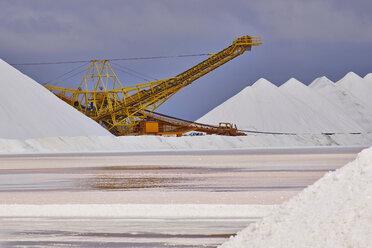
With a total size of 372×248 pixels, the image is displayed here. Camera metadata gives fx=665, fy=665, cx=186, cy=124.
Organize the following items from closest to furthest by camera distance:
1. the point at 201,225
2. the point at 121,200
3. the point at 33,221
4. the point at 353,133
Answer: the point at 201,225 → the point at 33,221 → the point at 121,200 → the point at 353,133

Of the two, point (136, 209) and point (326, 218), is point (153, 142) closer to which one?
point (136, 209)

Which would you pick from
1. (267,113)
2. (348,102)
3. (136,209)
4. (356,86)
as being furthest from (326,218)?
(356,86)

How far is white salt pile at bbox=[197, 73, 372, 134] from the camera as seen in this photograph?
63.8 meters

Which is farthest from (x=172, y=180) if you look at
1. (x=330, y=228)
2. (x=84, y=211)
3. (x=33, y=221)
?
(x=330, y=228)

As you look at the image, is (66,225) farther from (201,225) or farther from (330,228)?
(330,228)

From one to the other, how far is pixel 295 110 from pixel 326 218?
64322 mm

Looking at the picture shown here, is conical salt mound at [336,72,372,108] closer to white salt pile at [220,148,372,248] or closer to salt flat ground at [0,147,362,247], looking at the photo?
salt flat ground at [0,147,362,247]

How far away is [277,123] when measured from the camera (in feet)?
208

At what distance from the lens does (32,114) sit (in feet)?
122

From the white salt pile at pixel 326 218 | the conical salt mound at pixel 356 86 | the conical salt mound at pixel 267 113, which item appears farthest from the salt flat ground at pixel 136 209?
the conical salt mound at pixel 356 86

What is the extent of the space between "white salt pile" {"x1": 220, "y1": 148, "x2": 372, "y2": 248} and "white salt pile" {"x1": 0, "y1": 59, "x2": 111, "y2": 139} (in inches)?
1240

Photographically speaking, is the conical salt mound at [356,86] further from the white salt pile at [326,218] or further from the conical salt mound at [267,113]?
the white salt pile at [326,218]

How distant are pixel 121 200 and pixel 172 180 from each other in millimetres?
3613

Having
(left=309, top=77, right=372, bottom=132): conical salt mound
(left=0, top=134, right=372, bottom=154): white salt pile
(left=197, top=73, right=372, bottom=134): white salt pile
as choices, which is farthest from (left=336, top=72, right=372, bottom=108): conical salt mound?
(left=0, top=134, right=372, bottom=154): white salt pile
